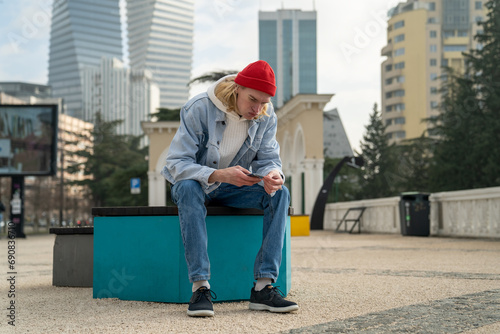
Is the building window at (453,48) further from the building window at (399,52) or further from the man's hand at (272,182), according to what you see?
the man's hand at (272,182)

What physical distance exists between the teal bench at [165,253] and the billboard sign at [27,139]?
59.8 ft

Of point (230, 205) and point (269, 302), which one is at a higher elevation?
point (230, 205)

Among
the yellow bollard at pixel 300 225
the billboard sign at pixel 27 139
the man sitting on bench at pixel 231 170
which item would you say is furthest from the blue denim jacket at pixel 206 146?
the billboard sign at pixel 27 139

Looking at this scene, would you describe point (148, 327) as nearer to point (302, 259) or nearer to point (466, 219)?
point (302, 259)

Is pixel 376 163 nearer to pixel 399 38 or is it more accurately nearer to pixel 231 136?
pixel 399 38

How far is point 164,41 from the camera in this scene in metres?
124

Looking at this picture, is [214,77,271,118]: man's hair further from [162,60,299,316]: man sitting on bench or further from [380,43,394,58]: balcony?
[380,43,394,58]: balcony

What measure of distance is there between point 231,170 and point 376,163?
6002 cm

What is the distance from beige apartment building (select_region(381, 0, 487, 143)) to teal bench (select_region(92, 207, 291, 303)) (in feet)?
311

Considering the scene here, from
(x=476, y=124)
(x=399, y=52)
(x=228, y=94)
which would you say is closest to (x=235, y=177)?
(x=228, y=94)

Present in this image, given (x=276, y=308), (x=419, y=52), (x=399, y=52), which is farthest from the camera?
(x=399, y=52)

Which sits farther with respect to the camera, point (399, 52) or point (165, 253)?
point (399, 52)

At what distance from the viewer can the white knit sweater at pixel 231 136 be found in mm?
3869

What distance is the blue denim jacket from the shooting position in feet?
11.9
